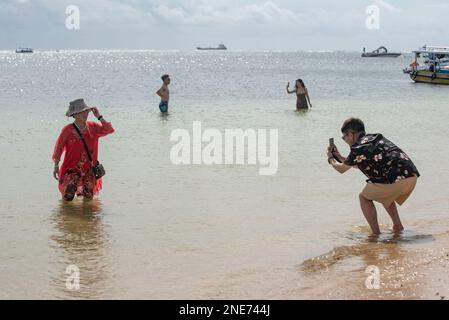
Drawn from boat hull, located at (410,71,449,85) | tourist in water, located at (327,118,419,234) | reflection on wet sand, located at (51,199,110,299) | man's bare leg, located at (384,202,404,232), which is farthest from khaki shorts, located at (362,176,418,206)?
boat hull, located at (410,71,449,85)

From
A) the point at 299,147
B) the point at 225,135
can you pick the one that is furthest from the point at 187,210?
the point at 225,135

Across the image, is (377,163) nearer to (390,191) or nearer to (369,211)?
(390,191)

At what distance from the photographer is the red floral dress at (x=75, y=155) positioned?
8117mm

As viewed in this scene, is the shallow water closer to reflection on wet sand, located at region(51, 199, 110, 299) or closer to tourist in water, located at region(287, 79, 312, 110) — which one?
reflection on wet sand, located at region(51, 199, 110, 299)

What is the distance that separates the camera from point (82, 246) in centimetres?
662

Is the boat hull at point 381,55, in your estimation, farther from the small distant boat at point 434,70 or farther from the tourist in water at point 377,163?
the tourist in water at point 377,163

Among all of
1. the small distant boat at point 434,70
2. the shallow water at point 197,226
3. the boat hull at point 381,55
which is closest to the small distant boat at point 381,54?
the boat hull at point 381,55

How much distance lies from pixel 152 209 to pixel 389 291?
385 cm

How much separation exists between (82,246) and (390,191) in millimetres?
2919

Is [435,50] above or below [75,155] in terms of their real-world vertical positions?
above

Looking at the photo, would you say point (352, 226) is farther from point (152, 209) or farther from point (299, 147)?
point (299, 147)

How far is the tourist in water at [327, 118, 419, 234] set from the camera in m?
6.40

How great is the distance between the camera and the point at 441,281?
17.2ft

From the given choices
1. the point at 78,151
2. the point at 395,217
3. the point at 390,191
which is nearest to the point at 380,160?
the point at 390,191
